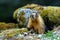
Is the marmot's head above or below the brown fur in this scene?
above

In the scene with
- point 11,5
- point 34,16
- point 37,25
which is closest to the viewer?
point 34,16

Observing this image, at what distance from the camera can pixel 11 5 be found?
18188 mm

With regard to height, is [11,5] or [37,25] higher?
[11,5]

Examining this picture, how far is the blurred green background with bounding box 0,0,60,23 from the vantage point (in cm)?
1658

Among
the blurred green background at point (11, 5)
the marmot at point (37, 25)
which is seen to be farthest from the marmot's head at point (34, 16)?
the blurred green background at point (11, 5)

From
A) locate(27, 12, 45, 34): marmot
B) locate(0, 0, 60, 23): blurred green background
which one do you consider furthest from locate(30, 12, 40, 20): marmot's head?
locate(0, 0, 60, 23): blurred green background

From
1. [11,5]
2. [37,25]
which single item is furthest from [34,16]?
[11,5]

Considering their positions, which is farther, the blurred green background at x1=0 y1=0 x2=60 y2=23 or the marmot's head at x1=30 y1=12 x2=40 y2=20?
the blurred green background at x1=0 y1=0 x2=60 y2=23

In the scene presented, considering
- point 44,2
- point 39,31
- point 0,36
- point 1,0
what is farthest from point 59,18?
Result: point 1,0

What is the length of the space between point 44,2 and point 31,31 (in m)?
7.49

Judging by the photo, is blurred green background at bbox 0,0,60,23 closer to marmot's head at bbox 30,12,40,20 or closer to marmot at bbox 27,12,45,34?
marmot at bbox 27,12,45,34

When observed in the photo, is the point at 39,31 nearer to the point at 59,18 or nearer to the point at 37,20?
the point at 37,20

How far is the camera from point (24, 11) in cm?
1223

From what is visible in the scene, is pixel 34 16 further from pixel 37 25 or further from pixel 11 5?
pixel 11 5
